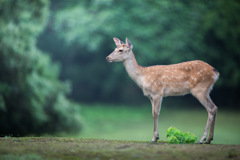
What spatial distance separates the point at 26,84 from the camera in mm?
13945

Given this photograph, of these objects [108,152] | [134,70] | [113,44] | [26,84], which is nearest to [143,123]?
[113,44]

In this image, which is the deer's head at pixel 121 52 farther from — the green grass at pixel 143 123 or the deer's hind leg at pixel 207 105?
the green grass at pixel 143 123

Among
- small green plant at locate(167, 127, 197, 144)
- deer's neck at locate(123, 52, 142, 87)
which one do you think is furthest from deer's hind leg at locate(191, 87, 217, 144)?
deer's neck at locate(123, 52, 142, 87)

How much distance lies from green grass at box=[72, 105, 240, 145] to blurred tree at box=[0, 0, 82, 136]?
5.83 ft

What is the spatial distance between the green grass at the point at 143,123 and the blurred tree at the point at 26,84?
1778mm

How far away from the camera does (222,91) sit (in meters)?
23.7

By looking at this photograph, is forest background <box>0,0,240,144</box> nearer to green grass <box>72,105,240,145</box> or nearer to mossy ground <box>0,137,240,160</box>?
green grass <box>72,105,240,145</box>

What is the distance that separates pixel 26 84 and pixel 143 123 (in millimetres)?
8783

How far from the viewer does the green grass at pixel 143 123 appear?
17781 millimetres

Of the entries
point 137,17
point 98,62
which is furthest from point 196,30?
point 98,62

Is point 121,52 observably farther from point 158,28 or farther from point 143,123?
point 158,28

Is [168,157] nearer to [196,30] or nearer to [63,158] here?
[63,158]

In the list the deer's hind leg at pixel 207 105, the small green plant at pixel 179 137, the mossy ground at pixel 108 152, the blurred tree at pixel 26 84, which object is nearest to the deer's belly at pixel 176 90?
the deer's hind leg at pixel 207 105

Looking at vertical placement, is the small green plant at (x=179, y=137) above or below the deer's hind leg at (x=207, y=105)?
below
